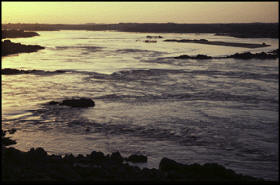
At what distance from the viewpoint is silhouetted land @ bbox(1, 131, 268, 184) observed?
924 centimetres

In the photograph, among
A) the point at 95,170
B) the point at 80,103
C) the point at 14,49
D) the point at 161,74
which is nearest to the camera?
the point at 95,170

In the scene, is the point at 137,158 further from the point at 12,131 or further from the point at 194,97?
the point at 194,97

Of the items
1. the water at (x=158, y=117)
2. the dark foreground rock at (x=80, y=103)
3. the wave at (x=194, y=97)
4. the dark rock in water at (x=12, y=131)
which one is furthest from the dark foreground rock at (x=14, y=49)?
the dark rock in water at (x=12, y=131)

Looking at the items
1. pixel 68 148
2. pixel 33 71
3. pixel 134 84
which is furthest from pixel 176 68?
pixel 68 148

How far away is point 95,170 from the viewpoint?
981 centimetres

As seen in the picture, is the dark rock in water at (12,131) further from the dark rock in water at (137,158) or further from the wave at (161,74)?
the wave at (161,74)

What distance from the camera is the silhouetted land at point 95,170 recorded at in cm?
924

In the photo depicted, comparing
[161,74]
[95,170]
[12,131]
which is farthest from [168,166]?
[161,74]

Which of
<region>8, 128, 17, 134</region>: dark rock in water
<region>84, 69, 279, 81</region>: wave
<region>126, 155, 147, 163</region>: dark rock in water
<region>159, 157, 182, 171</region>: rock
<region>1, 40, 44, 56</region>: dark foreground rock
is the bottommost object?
<region>126, 155, 147, 163</region>: dark rock in water

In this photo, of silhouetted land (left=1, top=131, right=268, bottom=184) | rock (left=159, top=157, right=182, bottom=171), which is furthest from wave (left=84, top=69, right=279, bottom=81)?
rock (left=159, top=157, right=182, bottom=171)

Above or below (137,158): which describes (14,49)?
above

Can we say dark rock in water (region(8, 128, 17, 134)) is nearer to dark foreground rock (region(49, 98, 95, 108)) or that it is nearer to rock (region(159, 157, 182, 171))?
dark foreground rock (region(49, 98, 95, 108))

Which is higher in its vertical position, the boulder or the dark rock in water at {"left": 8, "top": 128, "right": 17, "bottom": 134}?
the dark rock in water at {"left": 8, "top": 128, "right": 17, "bottom": 134}

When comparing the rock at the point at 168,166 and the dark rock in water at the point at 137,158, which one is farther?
the dark rock in water at the point at 137,158
